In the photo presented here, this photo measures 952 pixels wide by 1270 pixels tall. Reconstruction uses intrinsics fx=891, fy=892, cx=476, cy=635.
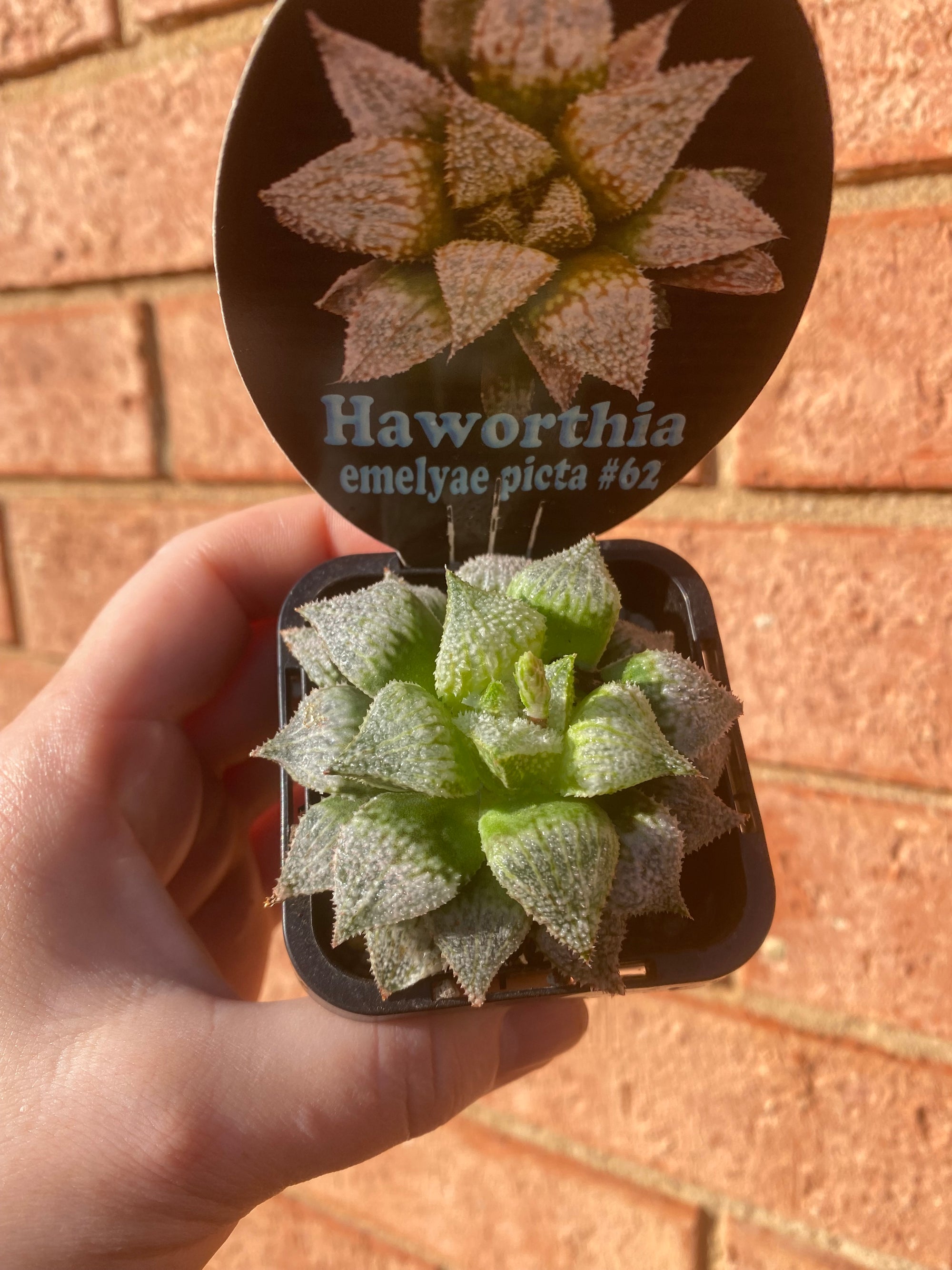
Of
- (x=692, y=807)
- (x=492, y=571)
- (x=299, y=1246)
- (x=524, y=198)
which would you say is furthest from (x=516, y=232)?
(x=299, y=1246)

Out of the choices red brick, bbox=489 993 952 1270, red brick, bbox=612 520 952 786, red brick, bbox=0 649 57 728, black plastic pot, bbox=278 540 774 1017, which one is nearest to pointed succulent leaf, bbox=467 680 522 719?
black plastic pot, bbox=278 540 774 1017

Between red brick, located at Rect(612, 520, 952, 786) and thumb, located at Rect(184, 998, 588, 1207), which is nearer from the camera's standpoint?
thumb, located at Rect(184, 998, 588, 1207)

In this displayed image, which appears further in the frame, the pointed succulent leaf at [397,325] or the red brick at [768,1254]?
the red brick at [768,1254]

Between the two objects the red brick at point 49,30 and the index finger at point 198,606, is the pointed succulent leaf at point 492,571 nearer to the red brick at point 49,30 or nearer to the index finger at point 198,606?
the index finger at point 198,606

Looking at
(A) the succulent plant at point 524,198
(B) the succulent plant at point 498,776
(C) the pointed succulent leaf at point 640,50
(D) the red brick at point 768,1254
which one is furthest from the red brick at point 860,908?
(C) the pointed succulent leaf at point 640,50

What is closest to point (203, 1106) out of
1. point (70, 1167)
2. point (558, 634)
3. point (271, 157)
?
point (70, 1167)

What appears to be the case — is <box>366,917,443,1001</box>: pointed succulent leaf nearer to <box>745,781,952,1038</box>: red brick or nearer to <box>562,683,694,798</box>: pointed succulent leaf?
<box>562,683,694,798</box>: pointed succulent leaf

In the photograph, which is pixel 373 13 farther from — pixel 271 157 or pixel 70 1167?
pixel 70 1167
